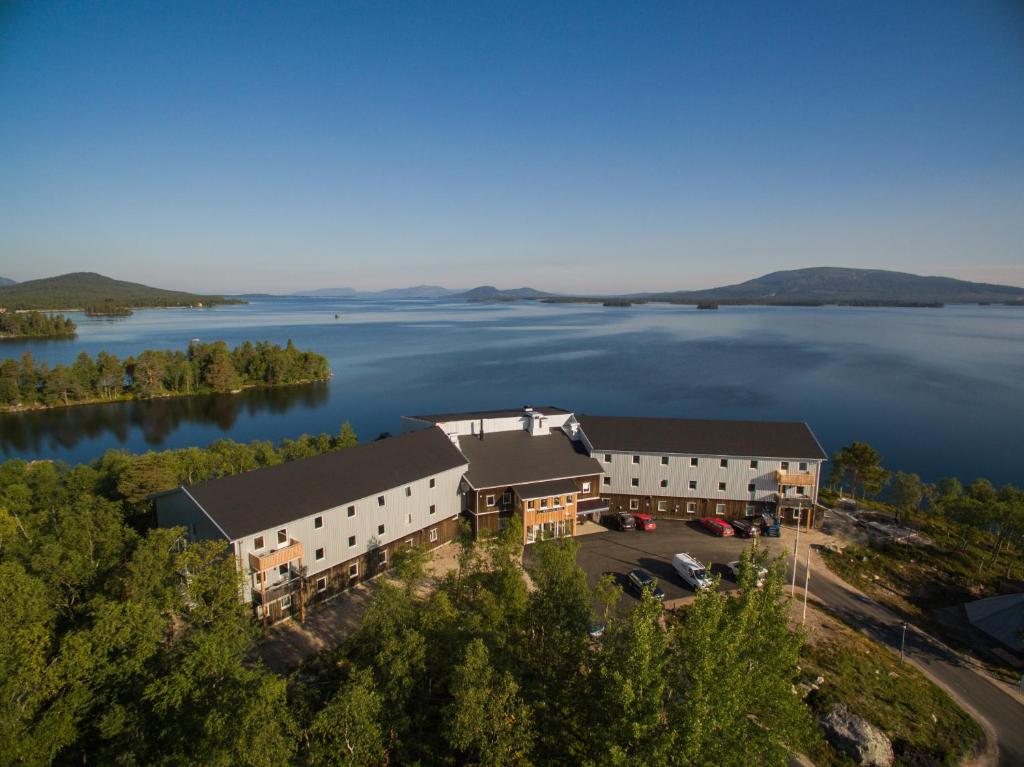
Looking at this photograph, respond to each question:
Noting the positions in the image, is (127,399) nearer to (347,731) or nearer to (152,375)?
(152,375)

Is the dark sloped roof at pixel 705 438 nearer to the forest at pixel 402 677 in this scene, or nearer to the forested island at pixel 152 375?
the forest at pixel 402 677

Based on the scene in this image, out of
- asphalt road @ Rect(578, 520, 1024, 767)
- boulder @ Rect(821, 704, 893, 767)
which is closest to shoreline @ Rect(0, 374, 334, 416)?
asphalt road @ Rect(578, 520, 1024, 767)

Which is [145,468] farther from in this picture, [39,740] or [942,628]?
[942,628]

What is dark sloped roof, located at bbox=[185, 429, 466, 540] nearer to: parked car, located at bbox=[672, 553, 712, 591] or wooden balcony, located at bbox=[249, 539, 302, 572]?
wooden balcony, located at bbox=[249, 539, 302, 572]

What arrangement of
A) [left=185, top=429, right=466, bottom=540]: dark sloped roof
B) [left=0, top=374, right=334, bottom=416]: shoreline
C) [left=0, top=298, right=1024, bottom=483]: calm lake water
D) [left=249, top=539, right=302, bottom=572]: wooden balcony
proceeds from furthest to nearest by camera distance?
[left=0, top=374, right=334, bottom=416]: shoreline, [left=0, top=298, right=1024, bottom=483]: calm lake water, [left=185, top=429, right=466, bottom=540]: dark sloped roof, [left=249, top=539, right=302, bottom=572]: wooden balcony

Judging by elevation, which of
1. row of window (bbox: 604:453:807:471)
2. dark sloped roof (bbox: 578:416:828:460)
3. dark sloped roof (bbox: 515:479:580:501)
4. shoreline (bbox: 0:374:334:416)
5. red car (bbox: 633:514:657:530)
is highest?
dark sloped roof (bbox: 578:416:828:460)

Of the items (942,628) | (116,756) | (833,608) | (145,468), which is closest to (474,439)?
(145,468)
